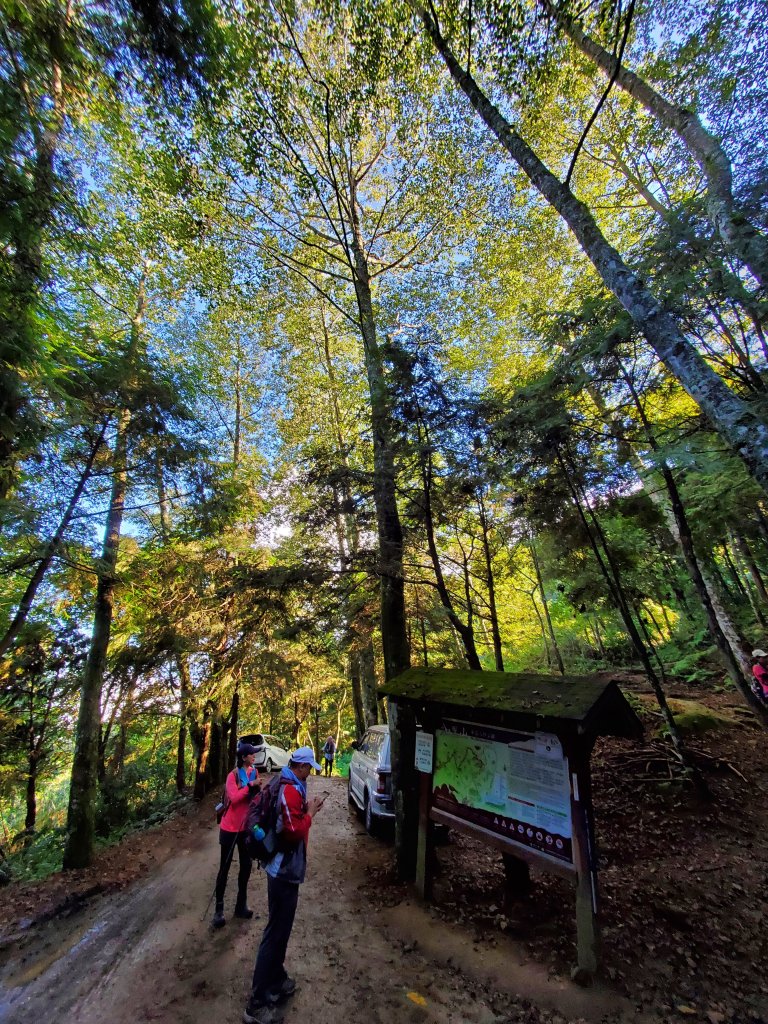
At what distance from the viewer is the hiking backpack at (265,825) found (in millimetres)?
3506

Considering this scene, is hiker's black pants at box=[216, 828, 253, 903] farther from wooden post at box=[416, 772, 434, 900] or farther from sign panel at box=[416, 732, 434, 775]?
sign panel at box=[416, 732, 434, 775]

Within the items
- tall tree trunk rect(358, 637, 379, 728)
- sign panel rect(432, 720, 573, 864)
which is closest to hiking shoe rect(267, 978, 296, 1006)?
sign panel rect(432, 720, 573, 864)

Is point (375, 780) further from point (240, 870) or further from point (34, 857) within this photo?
point (34, 857)

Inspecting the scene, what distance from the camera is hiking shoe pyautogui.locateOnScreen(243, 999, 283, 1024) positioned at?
122 inches

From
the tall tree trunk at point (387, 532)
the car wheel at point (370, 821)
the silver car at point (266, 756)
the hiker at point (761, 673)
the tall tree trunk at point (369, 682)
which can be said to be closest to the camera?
the tall tree trunk at point (387, 532)

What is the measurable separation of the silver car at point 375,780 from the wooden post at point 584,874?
389cm

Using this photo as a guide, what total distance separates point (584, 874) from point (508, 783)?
2.90 ft

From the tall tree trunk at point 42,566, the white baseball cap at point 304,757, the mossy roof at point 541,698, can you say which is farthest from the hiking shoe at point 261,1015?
the tall tree trunk at point 42,566

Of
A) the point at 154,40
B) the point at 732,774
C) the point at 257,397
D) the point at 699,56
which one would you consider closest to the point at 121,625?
the point at 257,397

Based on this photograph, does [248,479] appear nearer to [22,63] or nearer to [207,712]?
[207,712]

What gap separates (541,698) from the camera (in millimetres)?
3908

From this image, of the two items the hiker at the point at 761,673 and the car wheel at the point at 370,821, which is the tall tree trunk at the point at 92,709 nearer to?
the car wheel at the point at 370,821

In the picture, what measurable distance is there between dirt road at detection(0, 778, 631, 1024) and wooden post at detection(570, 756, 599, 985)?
0.17m

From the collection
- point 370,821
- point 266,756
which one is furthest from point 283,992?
point 266,756
